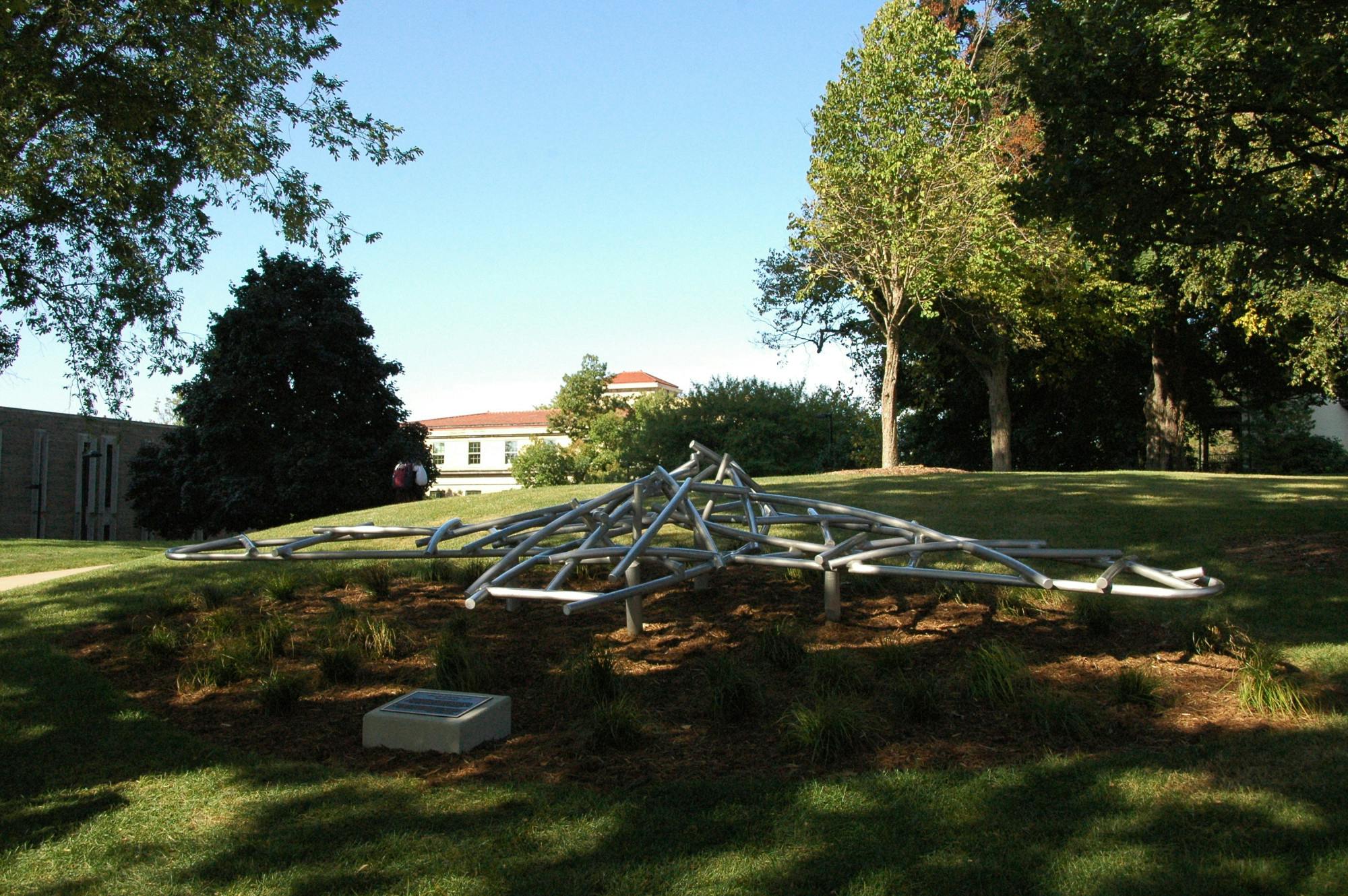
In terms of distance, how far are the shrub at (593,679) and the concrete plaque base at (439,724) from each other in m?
0.42

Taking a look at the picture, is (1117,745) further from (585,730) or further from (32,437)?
(32,437)

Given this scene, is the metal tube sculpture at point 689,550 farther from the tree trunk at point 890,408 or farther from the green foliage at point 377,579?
the tree trunk at point 890,408

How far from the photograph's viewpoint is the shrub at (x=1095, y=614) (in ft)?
20.5

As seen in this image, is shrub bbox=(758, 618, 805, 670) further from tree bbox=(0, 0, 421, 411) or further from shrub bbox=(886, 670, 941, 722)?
tree bbox=(0, 0, 421, 411)

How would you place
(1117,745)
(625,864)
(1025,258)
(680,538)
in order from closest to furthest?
(625,864)
(1117,745)
(680,538)
(1025,258)

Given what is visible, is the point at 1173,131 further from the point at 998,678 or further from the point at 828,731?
the point at 828,731

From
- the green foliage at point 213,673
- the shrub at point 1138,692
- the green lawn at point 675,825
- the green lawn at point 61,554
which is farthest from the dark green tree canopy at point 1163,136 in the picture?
the green lawn at point 61,554

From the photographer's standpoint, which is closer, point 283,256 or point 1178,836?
point 1178,836

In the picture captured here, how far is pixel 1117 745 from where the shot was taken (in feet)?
14.8

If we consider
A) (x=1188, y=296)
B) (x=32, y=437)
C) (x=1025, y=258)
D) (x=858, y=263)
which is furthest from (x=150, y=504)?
(x=1188, y=296)

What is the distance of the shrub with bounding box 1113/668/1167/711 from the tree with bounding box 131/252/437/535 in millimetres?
27169

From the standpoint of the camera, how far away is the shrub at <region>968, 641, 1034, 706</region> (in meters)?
4.98

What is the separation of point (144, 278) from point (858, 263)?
1411 centimetres

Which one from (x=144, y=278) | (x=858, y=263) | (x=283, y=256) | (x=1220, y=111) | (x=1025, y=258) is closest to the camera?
(x=1220, y=111)
